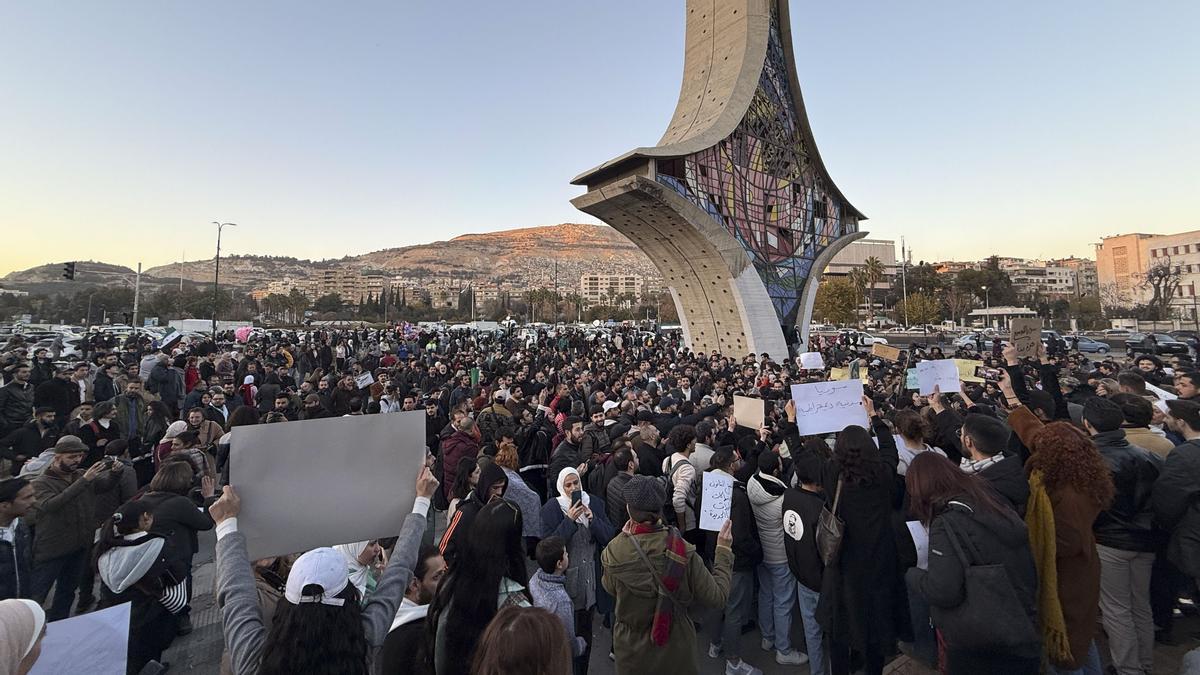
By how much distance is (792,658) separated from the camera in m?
4.16

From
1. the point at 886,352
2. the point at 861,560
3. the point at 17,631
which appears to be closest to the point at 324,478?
the point at 17,631

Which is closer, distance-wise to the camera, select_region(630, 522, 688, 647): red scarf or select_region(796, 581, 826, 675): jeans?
select_region(630, 522, 688, 647): red scarf

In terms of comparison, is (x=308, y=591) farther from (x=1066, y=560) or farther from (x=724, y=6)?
(x=724, y=6)

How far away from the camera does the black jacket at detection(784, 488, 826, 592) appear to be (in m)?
3.57

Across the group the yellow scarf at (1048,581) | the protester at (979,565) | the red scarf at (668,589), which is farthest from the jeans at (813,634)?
the red scarf at (668,589)

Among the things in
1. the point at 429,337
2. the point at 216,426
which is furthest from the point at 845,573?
the point at 429,337

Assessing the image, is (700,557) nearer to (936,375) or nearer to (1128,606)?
(1128,606)

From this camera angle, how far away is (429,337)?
29.1 meters

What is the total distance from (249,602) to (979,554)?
331 cm

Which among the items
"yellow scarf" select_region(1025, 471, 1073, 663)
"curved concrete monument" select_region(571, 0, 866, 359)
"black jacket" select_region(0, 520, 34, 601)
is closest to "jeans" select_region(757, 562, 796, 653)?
"yellow scarf" select_region(1025, 471, 1073, 663)

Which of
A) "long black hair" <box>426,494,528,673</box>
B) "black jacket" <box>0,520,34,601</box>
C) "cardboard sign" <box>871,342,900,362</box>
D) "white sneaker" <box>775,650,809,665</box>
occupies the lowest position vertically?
"white sneaker" <box>775,650,809,665</box>

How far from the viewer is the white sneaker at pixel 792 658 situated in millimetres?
4148

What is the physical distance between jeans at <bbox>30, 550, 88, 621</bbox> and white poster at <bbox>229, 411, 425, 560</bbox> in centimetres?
350

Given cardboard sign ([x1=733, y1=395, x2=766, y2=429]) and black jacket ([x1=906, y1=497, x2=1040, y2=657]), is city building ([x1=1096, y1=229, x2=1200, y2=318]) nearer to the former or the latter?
cardboard sign ([x1=733, y1=395, x2=766, y2=429])
